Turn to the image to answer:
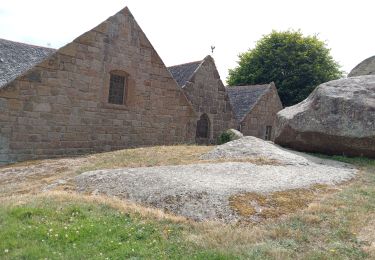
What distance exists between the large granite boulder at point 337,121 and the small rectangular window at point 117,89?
631cm

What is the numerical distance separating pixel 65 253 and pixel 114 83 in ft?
35.5

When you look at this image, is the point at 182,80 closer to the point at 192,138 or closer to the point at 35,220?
the point at 192,138

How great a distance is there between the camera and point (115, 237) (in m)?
5.66

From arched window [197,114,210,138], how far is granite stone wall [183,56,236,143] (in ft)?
0.53

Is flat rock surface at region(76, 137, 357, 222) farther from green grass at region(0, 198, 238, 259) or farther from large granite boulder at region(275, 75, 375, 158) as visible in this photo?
large granite boulder at region(275, 75, 375, 158)

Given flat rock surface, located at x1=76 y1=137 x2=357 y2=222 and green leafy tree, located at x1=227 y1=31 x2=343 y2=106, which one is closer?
flat rock surface, located at x1=76 y1=137 x2=357 y2=222

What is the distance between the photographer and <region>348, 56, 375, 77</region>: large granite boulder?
16414 mm

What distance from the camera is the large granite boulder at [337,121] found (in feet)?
39.7

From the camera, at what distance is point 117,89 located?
1554 cm

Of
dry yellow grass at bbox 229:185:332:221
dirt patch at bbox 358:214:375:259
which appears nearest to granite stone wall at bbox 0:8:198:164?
dry yellow grass at bbox 229:185:332:221

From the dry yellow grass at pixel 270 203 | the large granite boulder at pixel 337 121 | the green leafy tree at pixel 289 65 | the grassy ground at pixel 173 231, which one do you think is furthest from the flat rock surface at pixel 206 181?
the green leafy tree at pixel 289 65

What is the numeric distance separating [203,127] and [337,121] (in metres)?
10.1

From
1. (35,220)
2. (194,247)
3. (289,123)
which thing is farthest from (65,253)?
(289,123)

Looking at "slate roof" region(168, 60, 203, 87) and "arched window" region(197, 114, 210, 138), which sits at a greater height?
"slate roof" region(168, 60, 203, 87)
